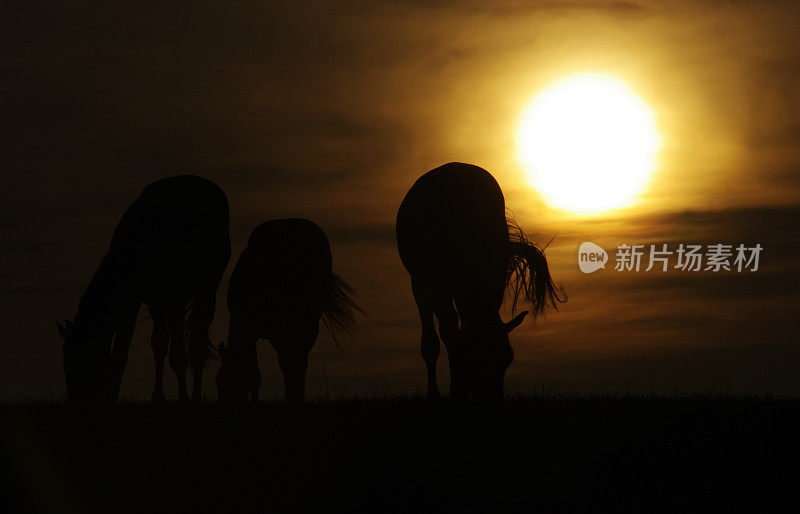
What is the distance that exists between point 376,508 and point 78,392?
6530mm

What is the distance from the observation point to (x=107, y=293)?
49.1ft

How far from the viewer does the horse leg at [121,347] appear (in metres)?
14.7

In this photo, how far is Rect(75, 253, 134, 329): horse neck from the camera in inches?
576

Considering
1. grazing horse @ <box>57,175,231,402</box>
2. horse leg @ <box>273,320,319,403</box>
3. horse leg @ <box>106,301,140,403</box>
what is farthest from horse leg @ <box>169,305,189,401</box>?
horse leg @ <box>273,320,319,403</box>

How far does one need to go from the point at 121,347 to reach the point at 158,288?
1.21 m

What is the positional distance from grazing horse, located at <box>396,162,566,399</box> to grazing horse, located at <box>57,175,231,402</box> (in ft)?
10.5

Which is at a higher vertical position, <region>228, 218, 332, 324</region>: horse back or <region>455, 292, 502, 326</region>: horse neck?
<region>228, 218, 332, 324</region>: horse back

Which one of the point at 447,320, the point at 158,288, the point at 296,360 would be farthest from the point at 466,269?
the point at 158,288

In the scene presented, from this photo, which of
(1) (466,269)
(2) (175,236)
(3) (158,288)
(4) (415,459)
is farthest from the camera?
(2) (175,236)

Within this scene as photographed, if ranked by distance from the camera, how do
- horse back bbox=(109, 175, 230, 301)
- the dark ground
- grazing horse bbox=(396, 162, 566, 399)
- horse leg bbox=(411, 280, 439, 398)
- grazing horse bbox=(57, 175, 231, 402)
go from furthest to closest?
1. horse back bbox=(109, 175, 230, 301)
2. horse leg bbox=(411, 280, 439, 398)
3. grazing horse bbox=(57, 175, 231, 402)
4. grazing horse bbox=(396, 162, 566, 399)
5. the dark ground

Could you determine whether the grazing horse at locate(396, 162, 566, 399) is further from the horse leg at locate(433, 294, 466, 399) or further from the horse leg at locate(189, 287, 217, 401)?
the horse leg at locate(189, 287, 217, 401)

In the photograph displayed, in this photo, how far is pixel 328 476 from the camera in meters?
9.63

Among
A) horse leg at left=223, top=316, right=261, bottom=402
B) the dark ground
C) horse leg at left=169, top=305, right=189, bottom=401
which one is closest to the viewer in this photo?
the dark ground

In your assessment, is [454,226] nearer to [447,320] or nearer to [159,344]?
[447,320]
